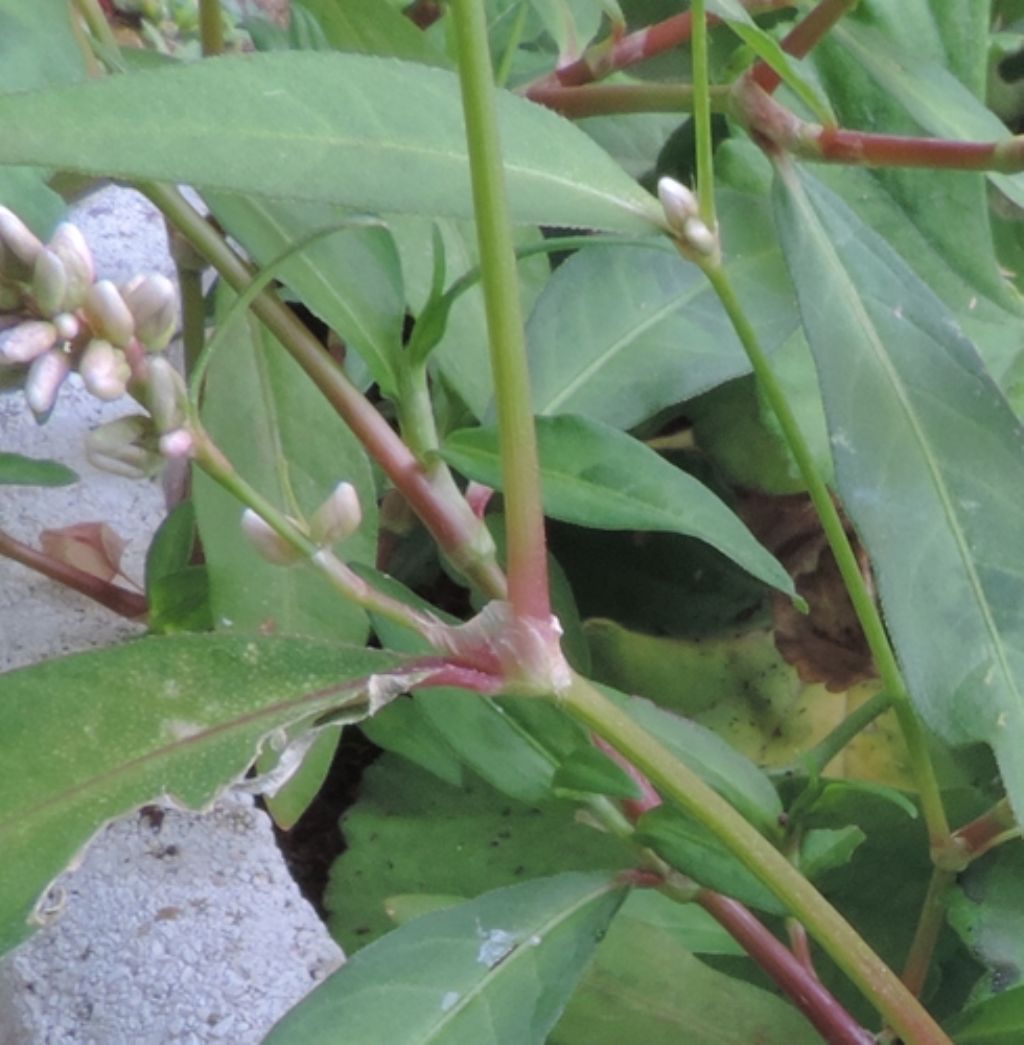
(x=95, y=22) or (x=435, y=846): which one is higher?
(x=95, y=22)

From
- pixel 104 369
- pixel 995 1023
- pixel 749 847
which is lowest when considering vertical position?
pixel 995 1023

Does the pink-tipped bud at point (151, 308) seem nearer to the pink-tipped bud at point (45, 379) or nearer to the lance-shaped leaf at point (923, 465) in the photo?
the pink-tipped bud at point (45, 379)

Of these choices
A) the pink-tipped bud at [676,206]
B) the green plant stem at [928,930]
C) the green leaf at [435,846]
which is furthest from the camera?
the green leaf at [435,846]

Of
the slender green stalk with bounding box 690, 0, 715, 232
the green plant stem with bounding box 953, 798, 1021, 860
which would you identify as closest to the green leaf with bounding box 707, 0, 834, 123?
the slender green stalk with bounding box 690, 0, 715, 232

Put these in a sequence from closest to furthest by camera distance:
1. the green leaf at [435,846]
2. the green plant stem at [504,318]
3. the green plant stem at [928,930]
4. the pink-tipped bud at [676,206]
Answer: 1. the green plant stem at [504,318]
2. the pink-tipped bud at [676,206]
3. the green plant stem at [928,930]
4. the green leaf at [435,846]

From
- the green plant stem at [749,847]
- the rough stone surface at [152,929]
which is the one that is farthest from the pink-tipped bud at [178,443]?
the rough stone surface at [152,929]

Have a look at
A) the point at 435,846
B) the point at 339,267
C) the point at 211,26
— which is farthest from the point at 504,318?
the point at 435,846

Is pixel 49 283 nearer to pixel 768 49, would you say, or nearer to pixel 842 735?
pixel 768 49

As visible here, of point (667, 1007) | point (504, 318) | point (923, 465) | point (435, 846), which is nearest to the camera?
point (504, 318)

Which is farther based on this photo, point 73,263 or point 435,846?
point 435,846
